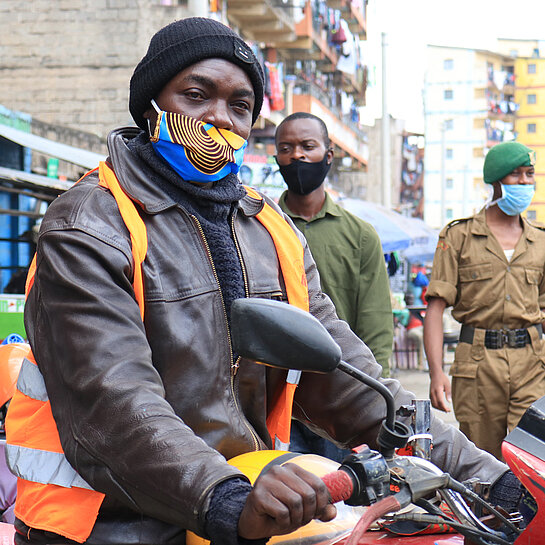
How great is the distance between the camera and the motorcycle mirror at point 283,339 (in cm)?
147

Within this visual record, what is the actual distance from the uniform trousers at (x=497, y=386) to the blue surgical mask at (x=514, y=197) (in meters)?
0.80

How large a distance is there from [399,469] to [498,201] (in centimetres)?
439

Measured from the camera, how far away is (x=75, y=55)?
61.1 feet

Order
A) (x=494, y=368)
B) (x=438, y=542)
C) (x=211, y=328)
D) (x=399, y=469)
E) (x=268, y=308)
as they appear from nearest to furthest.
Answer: (x=268, y=308), (x=399, y=469), (x=438, y=542), (x=211, y=328), (x=494, y=368)

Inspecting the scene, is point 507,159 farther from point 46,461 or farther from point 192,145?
point 46,461

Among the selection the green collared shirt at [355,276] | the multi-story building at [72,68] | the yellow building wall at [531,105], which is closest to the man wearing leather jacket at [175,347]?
the green collared shirt at [355,276]

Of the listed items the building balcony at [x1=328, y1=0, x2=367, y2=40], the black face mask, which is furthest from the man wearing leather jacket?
the building balcony at [x1=328, y1=0, x2=367, y2=40]

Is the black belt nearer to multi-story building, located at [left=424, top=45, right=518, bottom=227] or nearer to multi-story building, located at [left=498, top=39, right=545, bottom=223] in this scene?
multi-story building, located at [left=424, top=45, right=518, bottom=227]

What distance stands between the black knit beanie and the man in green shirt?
3008mm

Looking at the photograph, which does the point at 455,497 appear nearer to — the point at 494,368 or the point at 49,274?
the point at 49,274

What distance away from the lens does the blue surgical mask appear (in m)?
5.70

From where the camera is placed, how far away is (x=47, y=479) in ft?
6.35

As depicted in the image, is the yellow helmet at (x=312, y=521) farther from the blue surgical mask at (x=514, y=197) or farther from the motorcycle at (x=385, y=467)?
the blue surgical mask at (x=514, y=197)

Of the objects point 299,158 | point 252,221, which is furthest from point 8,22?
point 252,221
